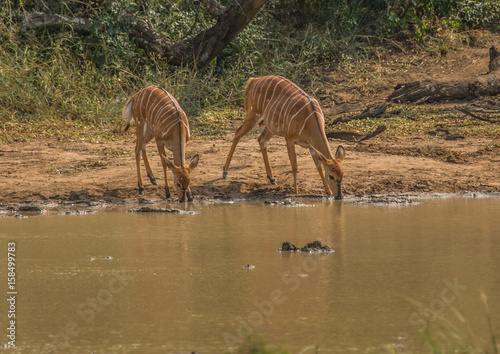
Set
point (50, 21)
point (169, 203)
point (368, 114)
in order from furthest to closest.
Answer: point (50, 21)
point (368, 114)
point (169, 203)

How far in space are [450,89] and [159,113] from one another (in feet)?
17.1

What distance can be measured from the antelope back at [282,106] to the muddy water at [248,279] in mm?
1415

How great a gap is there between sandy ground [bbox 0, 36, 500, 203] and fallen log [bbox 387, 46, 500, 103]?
5.85 feet

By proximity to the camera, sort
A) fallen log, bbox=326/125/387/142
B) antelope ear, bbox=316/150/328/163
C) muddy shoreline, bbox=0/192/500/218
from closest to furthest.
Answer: muddy shoreline, bbox=0/192/500/218 → antelope ear, bbox=316/150/328/163 → fallen log, bbox=326/125/387/142

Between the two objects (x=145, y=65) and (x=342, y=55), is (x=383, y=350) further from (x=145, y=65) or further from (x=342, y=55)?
(x=342, y=55)

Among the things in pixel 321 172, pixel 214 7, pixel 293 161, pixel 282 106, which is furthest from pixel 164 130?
pixel 214 7

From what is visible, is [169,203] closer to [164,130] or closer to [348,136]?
[164,130]

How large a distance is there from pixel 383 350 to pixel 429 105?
8722 millimetres

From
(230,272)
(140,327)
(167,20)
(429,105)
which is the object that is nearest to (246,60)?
(167,20)

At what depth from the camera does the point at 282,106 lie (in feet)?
30.2

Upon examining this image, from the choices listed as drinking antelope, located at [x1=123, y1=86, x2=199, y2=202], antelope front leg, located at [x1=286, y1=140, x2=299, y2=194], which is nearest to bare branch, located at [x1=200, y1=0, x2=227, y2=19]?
drinking antelope, located at [x1=123, y1=86, x2=199, y2=202]

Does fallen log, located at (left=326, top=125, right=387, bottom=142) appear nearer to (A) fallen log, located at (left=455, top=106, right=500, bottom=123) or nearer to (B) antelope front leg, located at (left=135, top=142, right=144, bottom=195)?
(A) fallen log, located at (left=455, top=106, right=500, bottom=123)

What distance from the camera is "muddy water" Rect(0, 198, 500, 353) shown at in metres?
4.17

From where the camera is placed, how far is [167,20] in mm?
13922
